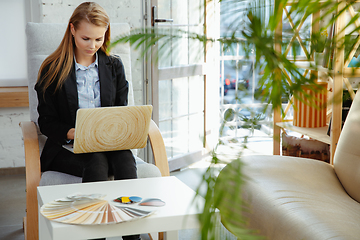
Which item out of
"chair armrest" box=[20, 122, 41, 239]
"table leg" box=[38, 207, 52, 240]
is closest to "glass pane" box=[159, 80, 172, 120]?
"chair armrest" box=[20, 122, 41, 239]

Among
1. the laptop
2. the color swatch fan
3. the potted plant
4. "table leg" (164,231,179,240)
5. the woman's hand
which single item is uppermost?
the potted plant

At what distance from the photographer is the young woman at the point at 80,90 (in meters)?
1.50

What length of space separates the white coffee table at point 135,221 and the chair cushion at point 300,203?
0.21 metres

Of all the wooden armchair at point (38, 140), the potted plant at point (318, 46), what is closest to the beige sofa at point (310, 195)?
the wooden armchair at point (38, 140)

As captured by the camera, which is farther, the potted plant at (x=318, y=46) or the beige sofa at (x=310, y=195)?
the beige sofa at (x=310, y=195)

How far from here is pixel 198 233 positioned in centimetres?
15

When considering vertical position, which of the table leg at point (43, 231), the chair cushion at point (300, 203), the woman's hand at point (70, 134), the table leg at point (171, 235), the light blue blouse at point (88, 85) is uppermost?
the light blue blouse at point (88, 85)

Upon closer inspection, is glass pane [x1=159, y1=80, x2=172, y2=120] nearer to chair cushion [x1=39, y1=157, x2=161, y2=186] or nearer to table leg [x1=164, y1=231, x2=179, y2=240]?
chair cushion [x1=39, y1=157, x2=161, y2=186]

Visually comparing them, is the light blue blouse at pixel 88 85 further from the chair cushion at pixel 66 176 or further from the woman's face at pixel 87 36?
the chair cushion at pixel 66 176

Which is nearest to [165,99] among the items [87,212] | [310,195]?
[310,195]

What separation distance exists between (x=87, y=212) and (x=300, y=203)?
2.13ft

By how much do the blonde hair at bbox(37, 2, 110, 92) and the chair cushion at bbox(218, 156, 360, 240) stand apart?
0.86 meters

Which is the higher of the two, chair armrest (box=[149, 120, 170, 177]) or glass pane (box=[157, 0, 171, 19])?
glass pane (box=[157, 0, 171, 19])

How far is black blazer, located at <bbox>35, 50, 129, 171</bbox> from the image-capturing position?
158cm
